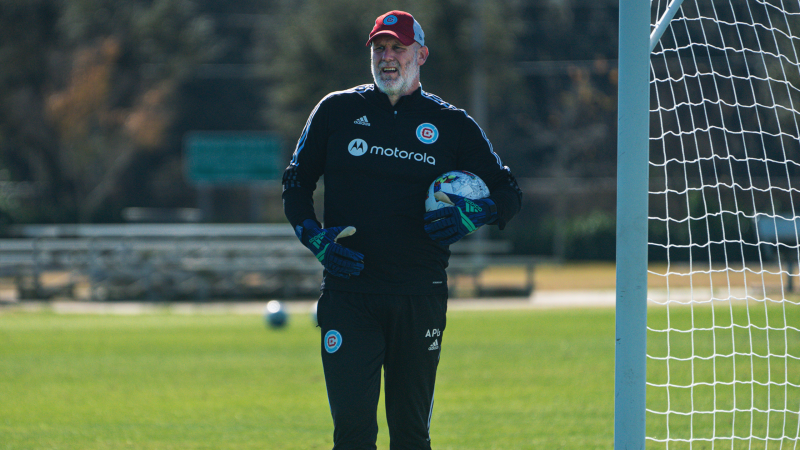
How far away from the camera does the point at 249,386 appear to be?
9.48 metres

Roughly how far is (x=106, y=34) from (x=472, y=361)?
30241 mm

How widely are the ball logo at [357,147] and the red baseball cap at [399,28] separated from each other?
1.52ft

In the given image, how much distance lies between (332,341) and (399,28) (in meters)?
1.48

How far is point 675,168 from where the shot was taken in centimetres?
3800

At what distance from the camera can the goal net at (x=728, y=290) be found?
6805 mm

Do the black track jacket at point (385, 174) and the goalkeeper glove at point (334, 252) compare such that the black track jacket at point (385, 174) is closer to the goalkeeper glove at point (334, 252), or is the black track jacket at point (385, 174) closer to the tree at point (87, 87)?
the goalkeeper glove at point (334, 252)

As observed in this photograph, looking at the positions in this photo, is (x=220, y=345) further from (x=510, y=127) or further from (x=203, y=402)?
(x=510, y=127)

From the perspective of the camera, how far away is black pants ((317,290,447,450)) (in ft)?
14.3

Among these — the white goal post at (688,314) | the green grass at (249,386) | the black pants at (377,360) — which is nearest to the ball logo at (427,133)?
the black pants at (377,360)

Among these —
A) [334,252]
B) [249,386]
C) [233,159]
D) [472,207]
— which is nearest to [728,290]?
[249,386]

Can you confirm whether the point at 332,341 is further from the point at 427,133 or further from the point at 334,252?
the point at 427,133

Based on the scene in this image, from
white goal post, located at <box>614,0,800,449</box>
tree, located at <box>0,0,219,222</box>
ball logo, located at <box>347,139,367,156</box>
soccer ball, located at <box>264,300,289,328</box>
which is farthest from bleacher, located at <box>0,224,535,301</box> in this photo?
ball logo, located at <box>347,139,367,156</box>

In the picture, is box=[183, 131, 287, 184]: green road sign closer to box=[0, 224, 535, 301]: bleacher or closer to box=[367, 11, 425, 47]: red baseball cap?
box=[0, 224, 535, 301]: bleacher

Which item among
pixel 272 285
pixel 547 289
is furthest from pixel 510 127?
pixel 272 285
